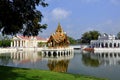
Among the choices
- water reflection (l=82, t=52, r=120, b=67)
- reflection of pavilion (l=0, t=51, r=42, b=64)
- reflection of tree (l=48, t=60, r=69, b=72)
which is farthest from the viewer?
reflection of pavilion (l=0, t=51, r=42, b=64)

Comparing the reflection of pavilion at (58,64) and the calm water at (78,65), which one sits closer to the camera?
the calm water at (78,65)

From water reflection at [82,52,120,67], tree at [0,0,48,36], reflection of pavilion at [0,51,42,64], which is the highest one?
tree at [0,0,48,36]

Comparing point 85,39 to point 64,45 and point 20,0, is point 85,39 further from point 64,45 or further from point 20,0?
point 20,0

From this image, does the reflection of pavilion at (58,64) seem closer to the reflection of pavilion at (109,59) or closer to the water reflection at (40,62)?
the water reflection at (40,62)

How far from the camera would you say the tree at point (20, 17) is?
12.1 m

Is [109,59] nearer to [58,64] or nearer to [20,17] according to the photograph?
[58,64]

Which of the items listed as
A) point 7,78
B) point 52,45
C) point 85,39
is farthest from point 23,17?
point 85,39

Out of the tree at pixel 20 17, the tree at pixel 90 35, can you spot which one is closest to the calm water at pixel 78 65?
the tree at pixel 20 17

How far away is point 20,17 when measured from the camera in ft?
41.5

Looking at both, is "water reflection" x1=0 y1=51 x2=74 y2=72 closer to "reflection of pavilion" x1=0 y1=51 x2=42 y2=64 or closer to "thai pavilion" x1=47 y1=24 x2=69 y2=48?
"reflection of pavilion" x1=0 y1=51 x2=42 y2=64

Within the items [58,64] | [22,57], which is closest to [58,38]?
[22,57]

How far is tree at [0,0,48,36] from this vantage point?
12.1m

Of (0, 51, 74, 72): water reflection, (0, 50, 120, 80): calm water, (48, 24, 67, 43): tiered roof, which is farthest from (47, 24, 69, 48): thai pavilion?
(0, 50, 120, 80): calm water

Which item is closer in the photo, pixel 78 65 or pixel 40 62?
pixel 78 65
